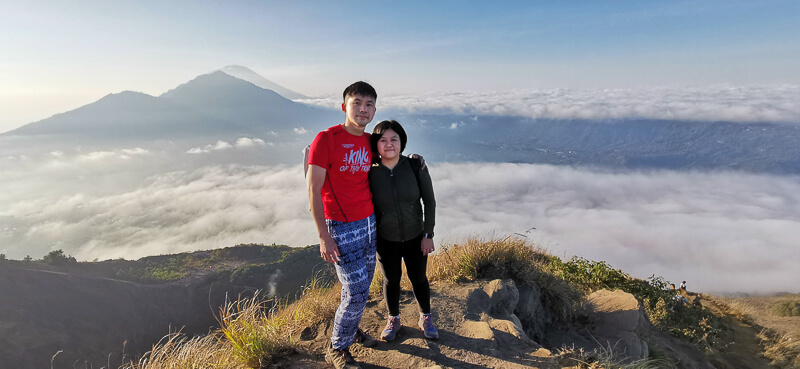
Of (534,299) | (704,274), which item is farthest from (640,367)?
(704,274)

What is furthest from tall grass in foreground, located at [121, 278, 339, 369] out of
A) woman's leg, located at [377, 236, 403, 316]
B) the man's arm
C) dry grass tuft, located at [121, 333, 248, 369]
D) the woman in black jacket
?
the man's arm

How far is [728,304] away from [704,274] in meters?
123

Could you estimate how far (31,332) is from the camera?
47.3m

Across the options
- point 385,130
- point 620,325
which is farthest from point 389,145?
point 620,325

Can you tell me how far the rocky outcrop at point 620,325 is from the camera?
5.99 meters

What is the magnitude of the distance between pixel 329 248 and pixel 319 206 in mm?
350

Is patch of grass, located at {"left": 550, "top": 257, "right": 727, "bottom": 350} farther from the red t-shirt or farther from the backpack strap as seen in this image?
the red t-shirt

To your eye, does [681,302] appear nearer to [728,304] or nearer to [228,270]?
[728,304]

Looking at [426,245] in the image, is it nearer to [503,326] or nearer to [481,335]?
[481,335]

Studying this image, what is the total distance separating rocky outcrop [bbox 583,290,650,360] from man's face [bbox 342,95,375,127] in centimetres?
554

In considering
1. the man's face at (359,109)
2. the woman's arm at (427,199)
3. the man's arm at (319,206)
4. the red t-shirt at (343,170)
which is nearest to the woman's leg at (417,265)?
the woman's arm at (427,199)

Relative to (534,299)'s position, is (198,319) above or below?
below

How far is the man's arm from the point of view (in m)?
2.59

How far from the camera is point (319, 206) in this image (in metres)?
2.65
